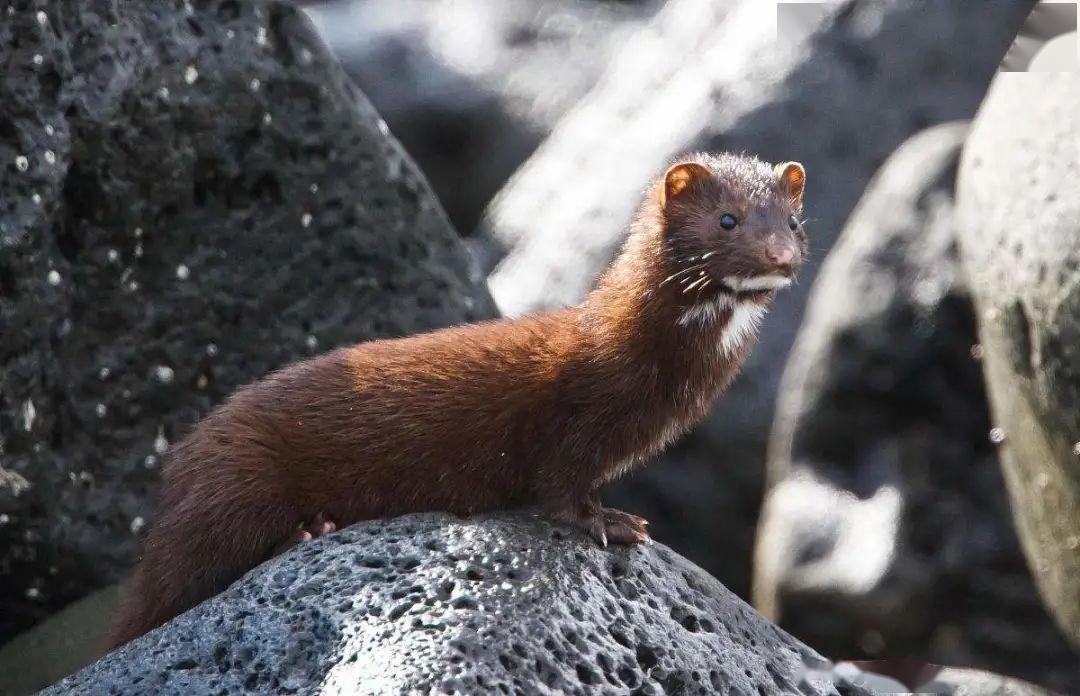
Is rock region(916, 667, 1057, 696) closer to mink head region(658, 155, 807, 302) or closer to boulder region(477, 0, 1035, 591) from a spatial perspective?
boulder region(477, 0, 1035, 591)

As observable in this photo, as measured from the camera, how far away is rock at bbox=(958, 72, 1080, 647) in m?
5.11

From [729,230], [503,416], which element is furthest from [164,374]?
[729,230]

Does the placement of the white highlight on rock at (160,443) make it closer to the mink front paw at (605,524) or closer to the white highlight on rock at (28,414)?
the white highlight on rock at (28,414)

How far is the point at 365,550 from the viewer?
3830mm

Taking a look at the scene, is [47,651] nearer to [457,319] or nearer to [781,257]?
[457,319]

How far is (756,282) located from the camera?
409 cm

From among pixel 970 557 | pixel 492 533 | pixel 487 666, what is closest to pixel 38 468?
pixel 492 533

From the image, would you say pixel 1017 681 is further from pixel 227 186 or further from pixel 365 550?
pixel 227 186

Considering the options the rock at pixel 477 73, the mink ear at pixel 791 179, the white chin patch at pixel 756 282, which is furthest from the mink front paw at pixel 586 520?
the rock at pixel 477 73

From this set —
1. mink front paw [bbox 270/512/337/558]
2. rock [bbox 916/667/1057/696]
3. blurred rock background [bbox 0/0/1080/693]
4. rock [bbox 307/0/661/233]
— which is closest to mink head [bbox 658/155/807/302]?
mink front paw [bbox 270/512/337/558]

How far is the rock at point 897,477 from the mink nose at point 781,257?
6.87 feet

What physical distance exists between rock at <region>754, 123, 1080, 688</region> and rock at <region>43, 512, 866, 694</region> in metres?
1.67

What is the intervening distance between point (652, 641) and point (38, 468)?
8.11 feet

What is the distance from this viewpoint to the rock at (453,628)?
3420mm
